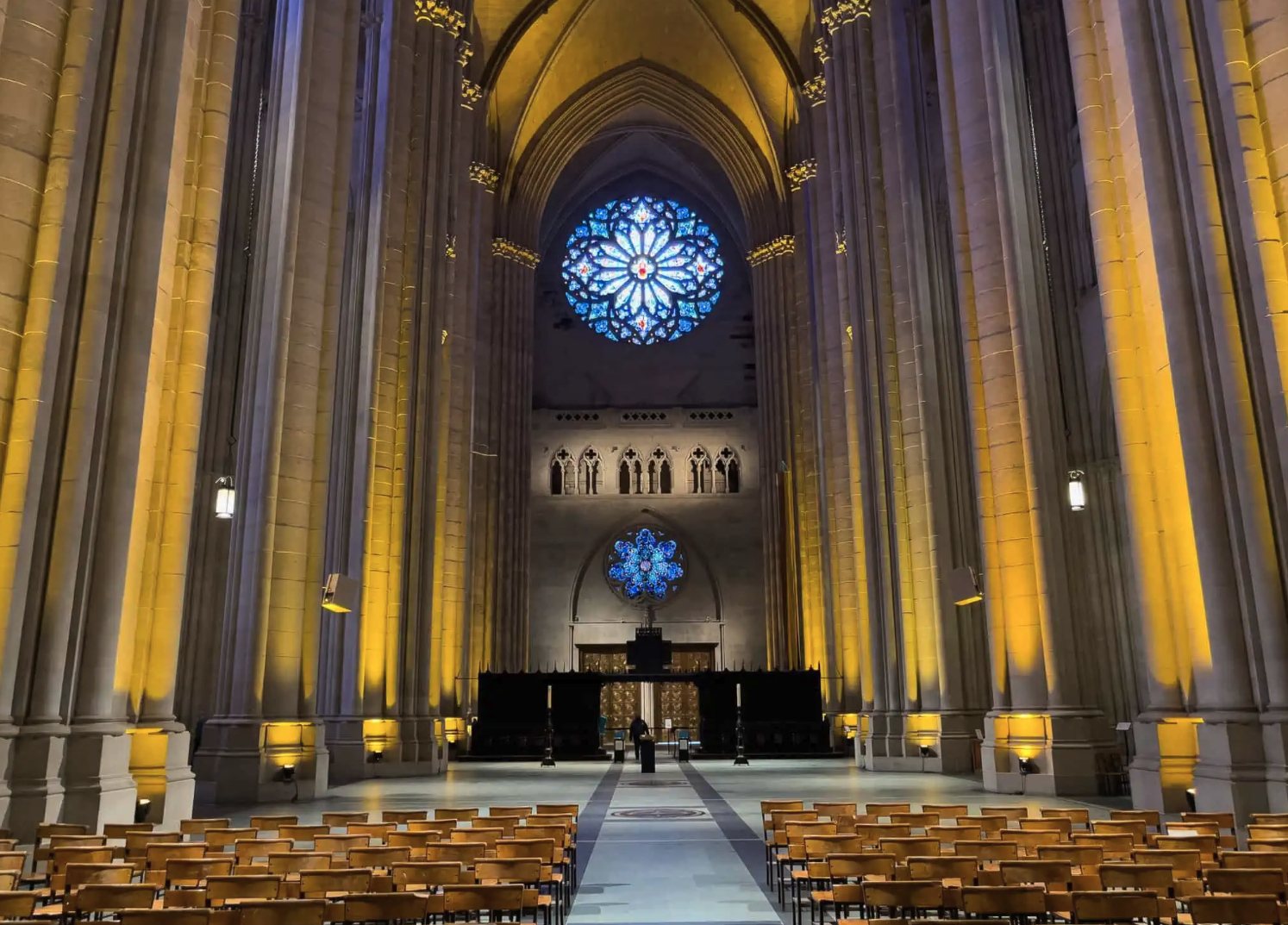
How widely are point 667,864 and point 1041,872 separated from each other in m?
3.89

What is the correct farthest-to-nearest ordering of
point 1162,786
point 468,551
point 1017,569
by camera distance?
1. point 468,551
2. point 1017,569
3. point 1162,786

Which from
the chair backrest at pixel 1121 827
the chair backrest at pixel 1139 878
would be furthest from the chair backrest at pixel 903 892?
the chair backrest at pixel 1121 827

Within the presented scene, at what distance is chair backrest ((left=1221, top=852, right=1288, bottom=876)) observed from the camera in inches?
210

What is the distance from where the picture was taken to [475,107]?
108ft

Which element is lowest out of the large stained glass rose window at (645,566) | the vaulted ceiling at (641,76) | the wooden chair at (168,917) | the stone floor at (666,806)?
the stone floor at (666,806)

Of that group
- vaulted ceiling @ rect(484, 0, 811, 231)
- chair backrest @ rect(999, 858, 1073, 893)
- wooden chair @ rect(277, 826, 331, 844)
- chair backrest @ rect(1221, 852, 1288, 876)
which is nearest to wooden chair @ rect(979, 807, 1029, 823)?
chair backrest @ rect(1221, 852, 1288, 876)

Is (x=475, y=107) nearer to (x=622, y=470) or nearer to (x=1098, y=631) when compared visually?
(x=622, y=470)

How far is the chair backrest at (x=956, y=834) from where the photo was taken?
6.73m

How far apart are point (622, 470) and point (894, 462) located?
20.7 m

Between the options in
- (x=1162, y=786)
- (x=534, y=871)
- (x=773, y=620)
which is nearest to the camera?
(x=534, y=871)

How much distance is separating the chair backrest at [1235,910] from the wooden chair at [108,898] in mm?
4781

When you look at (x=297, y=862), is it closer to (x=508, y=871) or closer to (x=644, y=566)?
(x=508, y=871)

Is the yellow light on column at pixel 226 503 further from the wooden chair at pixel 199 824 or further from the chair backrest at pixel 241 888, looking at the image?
the chair backrest at pixel 241 888

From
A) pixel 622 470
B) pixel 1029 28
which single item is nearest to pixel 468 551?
pixel 622 470
